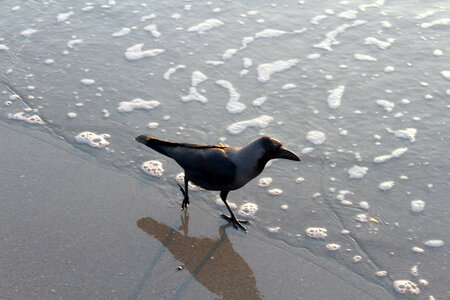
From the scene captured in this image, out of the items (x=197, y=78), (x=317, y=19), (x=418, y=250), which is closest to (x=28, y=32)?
(x=197, y=78)

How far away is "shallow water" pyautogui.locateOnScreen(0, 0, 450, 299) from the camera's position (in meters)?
4.68

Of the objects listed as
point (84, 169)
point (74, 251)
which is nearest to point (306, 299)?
point (74, 251)

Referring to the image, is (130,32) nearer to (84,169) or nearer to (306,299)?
(84,169)

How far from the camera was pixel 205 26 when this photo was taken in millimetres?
8023

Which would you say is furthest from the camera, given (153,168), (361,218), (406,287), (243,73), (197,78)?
(243,73)

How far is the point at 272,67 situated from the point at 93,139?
2.65 metres

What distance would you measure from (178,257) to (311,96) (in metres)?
3.04

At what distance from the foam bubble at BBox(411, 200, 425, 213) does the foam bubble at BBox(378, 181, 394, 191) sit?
27 cm

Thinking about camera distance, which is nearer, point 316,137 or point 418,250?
point 418,250

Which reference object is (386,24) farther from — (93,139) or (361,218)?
(93,139)

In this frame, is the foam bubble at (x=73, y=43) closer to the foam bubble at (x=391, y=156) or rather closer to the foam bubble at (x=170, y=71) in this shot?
the foam bubble at (x=170, y=71)

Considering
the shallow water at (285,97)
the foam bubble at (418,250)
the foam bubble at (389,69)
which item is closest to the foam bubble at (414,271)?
the shallow water at (285,97)

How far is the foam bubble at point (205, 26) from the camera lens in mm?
7922

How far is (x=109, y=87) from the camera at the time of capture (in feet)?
21.6
